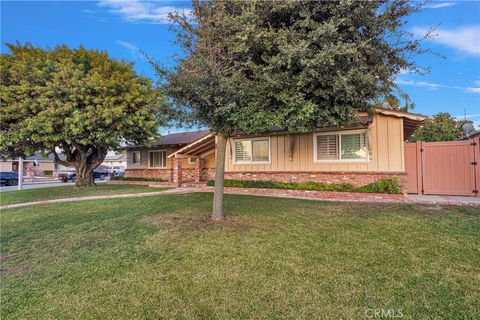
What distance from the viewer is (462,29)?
29.2 feet

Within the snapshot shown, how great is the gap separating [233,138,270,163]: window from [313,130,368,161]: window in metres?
2.51

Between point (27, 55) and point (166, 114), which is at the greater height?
point (27, 55)

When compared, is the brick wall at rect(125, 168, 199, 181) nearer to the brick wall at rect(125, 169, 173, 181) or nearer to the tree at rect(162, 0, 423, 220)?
the brick wall at rect(125, 169, 173, 181)

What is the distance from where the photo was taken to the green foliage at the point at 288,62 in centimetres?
515

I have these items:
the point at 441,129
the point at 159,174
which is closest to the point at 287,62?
the point at 159,174

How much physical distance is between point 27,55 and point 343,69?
15605 millimetres

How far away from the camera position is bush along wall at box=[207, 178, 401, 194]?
1002 centimetres

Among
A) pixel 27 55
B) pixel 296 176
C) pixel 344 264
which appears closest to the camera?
pixel 344 264

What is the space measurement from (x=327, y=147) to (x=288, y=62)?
7560 mm

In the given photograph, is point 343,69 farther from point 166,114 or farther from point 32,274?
point 32,274

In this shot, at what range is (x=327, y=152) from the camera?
11938 millimetres

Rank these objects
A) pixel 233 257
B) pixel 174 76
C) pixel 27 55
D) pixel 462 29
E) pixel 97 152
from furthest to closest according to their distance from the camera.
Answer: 1. pixel 97 152
2. pixel 27 55
3. pixel 462 29
4. pixel 174 76
5. pixel 233 257

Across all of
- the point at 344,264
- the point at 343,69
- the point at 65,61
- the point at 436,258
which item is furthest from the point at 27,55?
the point at 436,258

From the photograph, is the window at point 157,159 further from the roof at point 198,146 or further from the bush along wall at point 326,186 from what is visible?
the bush along wall at point 326,186
